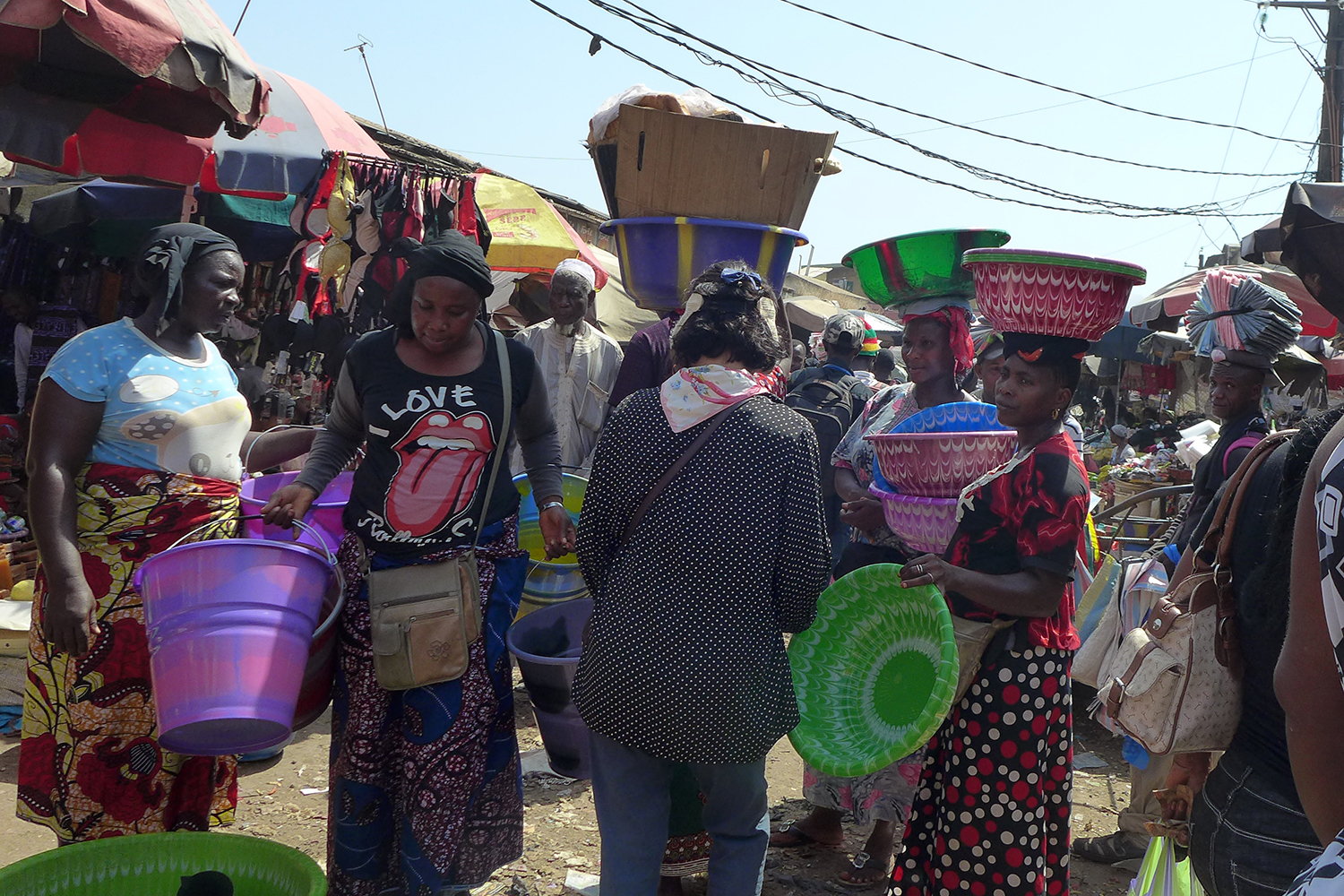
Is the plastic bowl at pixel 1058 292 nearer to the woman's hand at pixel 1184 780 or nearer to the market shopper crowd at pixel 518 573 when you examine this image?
the market shopper crowd at pixel 518 573

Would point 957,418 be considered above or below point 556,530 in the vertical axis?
above

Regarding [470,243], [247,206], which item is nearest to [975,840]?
[470,243]

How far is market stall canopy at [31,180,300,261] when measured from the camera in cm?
668

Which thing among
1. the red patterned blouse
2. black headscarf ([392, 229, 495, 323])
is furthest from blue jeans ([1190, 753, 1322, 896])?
black headscarf ([392, 229, 495, 323])

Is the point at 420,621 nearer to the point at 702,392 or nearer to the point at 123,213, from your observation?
the point at 702,392

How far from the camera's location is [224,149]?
5.91m

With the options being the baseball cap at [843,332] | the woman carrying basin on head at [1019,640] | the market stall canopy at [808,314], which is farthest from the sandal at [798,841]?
the market stall canopy at [808,314]

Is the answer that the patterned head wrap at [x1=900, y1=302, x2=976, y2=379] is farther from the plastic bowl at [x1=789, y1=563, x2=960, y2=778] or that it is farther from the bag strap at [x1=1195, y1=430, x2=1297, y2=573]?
the bag strap at [x1=1195, y1=430, x2=1297, y2=573]

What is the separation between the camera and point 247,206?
698 cm

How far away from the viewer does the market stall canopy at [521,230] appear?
8211mm

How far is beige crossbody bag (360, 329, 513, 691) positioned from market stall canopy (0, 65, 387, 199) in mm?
2356

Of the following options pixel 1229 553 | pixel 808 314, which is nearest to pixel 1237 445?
pixel 1229 553

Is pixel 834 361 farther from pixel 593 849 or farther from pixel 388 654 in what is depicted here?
pixel 388 654

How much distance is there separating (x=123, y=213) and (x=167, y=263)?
4.80 meters
